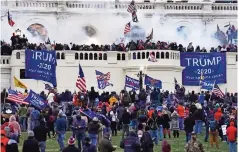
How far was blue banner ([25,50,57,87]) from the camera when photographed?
53.5 m

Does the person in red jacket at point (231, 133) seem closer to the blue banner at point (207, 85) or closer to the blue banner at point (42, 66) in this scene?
the blue banner at point (42, 66)

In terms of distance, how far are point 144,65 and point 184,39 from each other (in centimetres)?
2253

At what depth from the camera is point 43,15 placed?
281 feet

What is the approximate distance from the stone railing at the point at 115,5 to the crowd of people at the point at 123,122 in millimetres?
30599

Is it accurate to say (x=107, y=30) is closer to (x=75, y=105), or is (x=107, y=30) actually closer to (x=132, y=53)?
(x=132, y=53)

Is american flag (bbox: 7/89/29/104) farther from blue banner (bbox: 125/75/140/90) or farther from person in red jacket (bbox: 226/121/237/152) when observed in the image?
blue banner (bbox: 125/75/140/90)

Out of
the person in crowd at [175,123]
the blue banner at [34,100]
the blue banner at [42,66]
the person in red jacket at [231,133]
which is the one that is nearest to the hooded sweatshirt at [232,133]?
the person in red jacket at [231,133]

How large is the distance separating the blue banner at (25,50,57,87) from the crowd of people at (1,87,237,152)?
34.6 inches

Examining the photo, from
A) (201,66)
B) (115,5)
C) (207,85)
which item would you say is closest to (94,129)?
(207,85)

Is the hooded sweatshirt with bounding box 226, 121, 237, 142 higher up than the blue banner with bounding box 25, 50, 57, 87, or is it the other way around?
the blue banner with bounding box 25, 50, 57, 87

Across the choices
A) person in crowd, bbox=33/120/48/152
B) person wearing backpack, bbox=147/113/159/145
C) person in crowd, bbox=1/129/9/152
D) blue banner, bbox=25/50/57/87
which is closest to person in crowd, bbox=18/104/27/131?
person wearing backpack, bbox=147/113/159/145

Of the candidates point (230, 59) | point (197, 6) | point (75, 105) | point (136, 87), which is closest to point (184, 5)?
point (197, 6)

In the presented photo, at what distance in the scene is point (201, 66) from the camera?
209 feet

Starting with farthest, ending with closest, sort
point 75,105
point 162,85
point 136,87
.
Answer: point 162,85, point 136,87, point 75,105
